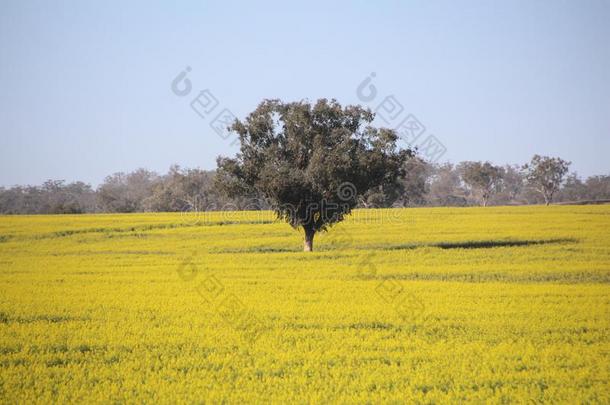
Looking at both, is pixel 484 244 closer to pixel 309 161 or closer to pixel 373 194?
pixel 309 161

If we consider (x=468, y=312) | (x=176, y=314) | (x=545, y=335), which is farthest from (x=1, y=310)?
(x=545, y=335)

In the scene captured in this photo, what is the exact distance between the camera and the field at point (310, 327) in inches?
392

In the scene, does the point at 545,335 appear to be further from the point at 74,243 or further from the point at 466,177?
the point at 466,177

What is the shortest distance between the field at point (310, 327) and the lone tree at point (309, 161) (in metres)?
3.37

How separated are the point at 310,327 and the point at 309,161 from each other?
21.8 meters

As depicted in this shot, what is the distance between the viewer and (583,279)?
2414 cm

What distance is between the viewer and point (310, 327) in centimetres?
1446

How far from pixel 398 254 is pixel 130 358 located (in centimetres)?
2224

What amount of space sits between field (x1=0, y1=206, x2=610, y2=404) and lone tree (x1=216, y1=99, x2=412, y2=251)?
3.37m

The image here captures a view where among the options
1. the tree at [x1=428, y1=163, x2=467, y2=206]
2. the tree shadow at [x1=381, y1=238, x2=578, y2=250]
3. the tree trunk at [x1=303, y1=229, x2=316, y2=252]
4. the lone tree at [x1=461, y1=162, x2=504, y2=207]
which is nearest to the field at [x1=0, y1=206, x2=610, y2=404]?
the tree shadow at [x1=381, y1=238, x2=578, y2=250]

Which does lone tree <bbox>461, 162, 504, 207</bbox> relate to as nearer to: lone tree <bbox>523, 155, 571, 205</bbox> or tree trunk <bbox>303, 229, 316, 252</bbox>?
lone tree <bbox>523, 155, 571, 205</bbox>

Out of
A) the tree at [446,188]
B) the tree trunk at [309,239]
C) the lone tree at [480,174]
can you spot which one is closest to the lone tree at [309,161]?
the tree trunk at [309,239]

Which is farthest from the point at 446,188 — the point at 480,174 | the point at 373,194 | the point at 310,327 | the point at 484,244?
the point at 310,327

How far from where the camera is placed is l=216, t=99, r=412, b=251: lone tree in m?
34.6
